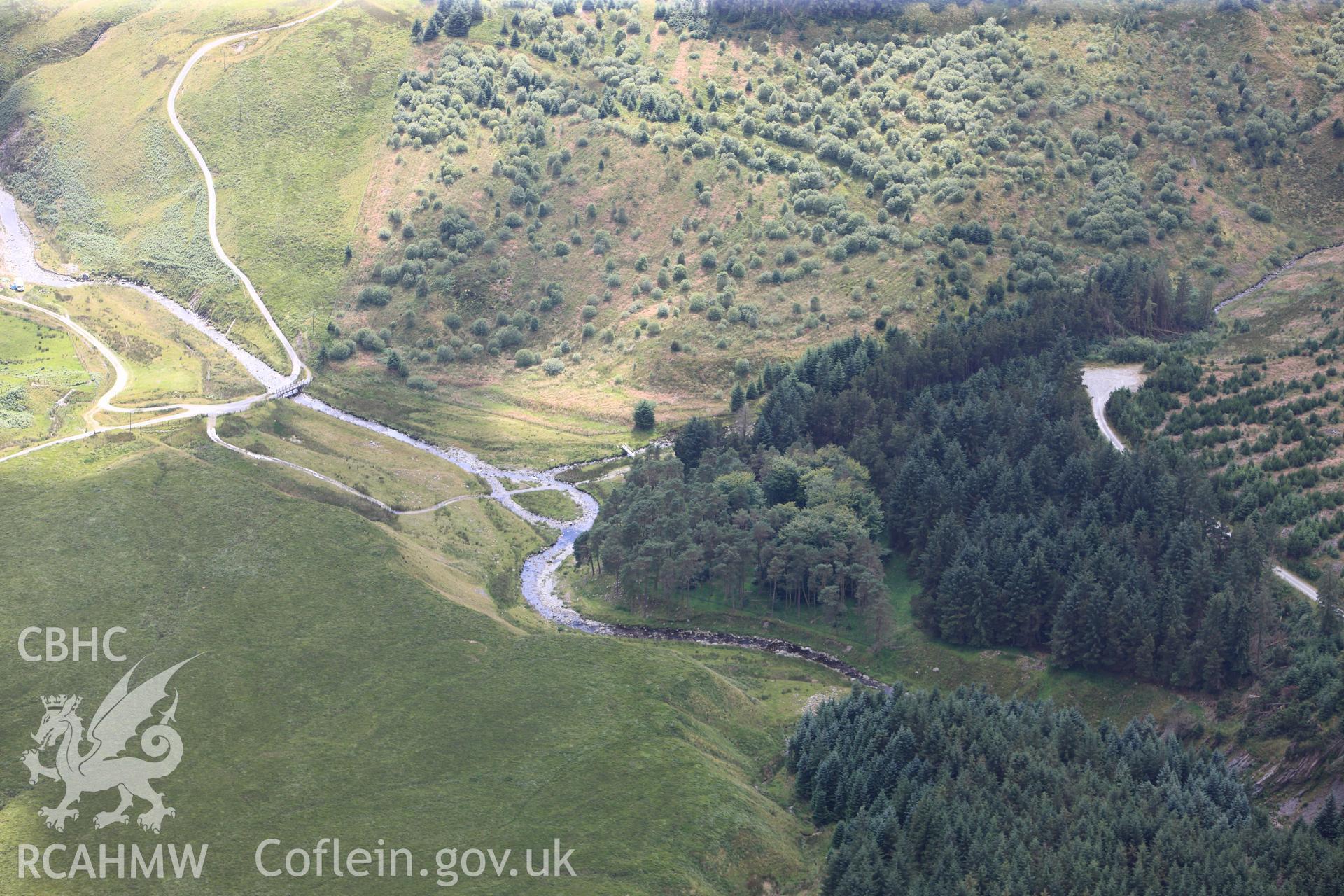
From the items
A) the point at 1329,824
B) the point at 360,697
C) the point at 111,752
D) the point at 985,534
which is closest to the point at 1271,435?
the point at 985,534

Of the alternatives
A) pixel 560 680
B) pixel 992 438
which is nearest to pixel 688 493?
pixel 992 438

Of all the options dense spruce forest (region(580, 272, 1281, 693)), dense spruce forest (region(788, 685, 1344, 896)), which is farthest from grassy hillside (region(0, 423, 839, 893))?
dense spruce forest (region(580, 272, 1281, 693))

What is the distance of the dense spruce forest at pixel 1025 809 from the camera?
101125 millimetres

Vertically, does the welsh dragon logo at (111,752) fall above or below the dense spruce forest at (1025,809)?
below

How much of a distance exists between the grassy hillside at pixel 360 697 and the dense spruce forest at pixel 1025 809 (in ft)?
24.7

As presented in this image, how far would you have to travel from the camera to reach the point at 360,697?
126m

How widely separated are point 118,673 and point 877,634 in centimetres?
8534

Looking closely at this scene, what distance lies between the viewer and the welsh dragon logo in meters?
104

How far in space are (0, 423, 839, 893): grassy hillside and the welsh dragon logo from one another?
1243 millimetres

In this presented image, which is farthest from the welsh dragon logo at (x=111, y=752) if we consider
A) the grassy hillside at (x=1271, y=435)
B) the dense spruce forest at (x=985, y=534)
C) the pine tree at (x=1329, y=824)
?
the grassy hillside at (x=1271, y=435)

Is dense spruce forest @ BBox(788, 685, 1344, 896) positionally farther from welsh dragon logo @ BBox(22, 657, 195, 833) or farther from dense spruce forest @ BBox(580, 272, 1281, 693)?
welsh dragon logo @ BBox(22, 657, 195, 833)

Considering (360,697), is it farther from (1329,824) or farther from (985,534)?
(1329,824)

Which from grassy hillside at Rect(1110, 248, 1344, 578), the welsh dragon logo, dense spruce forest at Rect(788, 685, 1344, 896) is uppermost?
grassy hillside at Rect(1110, 248, 1344, 578)

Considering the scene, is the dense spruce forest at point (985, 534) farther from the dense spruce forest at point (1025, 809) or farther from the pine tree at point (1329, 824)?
the pine tree at point (1329, 824)
